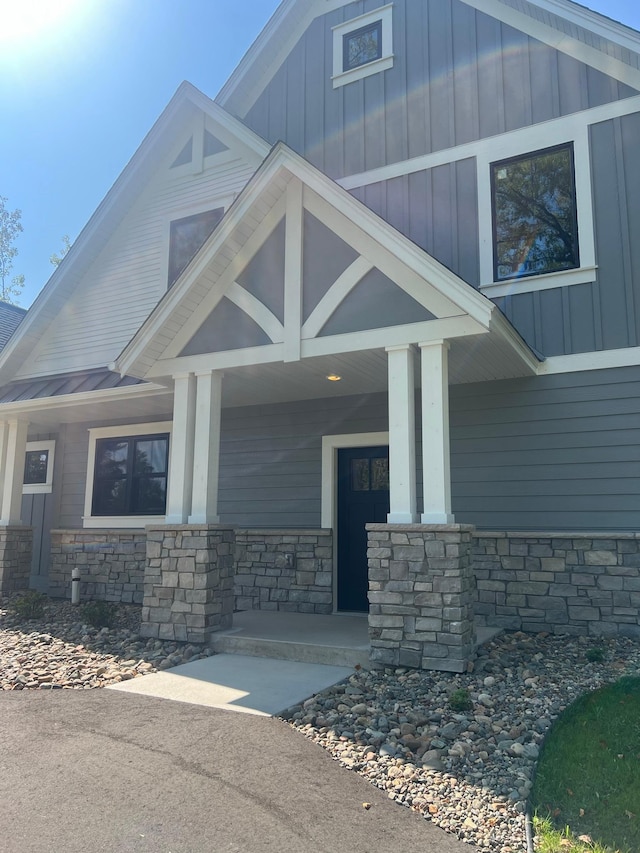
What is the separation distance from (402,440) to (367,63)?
6346 mm

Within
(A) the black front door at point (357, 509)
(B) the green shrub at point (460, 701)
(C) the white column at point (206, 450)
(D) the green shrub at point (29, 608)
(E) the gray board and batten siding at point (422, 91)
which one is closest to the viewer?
(B) the green shrub at point (460, 701)

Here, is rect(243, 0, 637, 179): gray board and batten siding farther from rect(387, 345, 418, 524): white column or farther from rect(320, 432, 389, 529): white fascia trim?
rect(387, 345, 418, 524): white column

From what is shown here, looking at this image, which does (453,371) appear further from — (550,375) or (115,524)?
(115,524)

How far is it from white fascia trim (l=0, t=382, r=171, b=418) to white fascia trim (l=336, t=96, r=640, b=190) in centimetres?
407

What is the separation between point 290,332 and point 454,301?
6.03 feet

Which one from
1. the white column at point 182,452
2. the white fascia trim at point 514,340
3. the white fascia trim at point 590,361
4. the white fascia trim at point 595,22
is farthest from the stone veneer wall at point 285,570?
the white fascia trim at point 595,22

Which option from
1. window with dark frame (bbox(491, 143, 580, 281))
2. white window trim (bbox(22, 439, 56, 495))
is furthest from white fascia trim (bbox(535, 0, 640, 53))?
white window trim (bbox(22, 439, 56, 495))

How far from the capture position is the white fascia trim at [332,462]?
8.51 m

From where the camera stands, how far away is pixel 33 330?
11.2m

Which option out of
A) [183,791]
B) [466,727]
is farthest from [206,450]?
[183,791]

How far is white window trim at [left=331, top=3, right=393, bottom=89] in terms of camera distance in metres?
9.28

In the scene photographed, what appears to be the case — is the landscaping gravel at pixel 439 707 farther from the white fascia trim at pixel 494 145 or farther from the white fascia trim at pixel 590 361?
the white fascia trim at pixel 494 145

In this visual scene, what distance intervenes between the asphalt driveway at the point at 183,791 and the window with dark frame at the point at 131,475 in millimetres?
5656

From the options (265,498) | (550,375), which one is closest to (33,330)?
(265,498)
